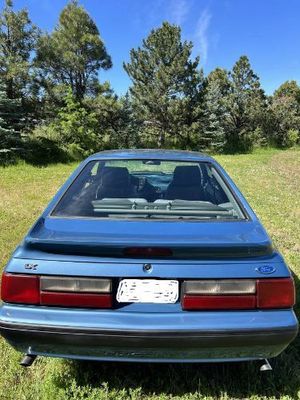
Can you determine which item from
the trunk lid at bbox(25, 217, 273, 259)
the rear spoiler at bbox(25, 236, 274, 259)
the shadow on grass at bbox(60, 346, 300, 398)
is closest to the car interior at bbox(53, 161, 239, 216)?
the trunk lid at bbox(25, 217, 273, 259)

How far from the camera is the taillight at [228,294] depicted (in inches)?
87.4

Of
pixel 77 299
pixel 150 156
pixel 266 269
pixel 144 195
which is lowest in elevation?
pixel 77 299

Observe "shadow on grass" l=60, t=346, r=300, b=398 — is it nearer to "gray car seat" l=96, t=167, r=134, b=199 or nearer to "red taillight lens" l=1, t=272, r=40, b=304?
"red taillight lens" l=1, t=272, r=40, b=304

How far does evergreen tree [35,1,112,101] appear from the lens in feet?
79.9

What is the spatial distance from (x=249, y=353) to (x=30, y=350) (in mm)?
1209

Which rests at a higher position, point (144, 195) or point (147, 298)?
point (144, 195)

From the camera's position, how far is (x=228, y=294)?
2230 mm

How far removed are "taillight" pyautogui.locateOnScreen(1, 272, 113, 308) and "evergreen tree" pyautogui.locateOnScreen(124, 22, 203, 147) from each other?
92.0ft

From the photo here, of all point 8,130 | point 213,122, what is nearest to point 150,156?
point 8,130

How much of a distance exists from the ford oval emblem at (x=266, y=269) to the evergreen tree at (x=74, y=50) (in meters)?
Answer: 23.3

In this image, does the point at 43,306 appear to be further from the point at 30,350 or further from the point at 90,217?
the point at 90,217

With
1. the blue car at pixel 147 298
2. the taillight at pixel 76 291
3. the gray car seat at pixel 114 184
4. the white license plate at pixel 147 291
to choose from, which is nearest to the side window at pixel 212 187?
the gray car seat at pixel 114 184

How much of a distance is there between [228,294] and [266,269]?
25 centimetres

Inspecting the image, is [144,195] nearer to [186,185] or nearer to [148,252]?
[186,185]
